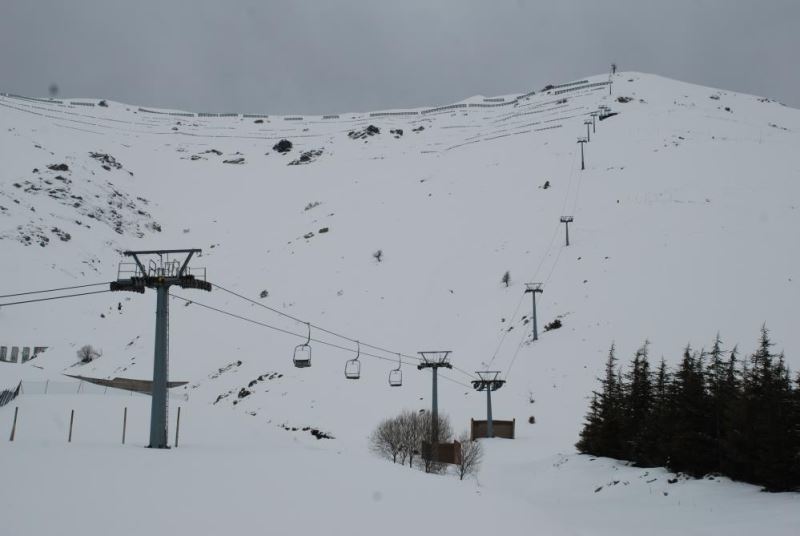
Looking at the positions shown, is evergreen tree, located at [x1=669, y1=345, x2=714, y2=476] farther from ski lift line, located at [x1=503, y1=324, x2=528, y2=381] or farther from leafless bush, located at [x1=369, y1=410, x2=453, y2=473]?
ski lift line, located at [x1=503, y1=324, x2=528, y2=381]

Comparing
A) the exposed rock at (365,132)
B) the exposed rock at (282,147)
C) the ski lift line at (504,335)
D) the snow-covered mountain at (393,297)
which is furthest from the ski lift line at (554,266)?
the exposed rock at (282,147)

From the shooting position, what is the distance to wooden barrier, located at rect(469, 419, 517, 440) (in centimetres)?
4469

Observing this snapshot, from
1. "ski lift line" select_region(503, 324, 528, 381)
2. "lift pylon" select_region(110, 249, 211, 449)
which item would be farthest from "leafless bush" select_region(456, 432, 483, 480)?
"lift pylon" select_region(110, 249, 211, 449)

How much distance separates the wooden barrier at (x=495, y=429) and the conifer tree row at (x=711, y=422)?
7158 mm

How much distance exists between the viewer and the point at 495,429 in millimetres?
45125

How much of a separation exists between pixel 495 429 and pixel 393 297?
84.3ft

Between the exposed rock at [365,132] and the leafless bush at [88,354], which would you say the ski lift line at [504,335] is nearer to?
the leafless bush at [88,354]

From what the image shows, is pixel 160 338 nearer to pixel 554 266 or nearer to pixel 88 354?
pixel 554 266

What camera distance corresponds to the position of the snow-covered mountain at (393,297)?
68.6 ft

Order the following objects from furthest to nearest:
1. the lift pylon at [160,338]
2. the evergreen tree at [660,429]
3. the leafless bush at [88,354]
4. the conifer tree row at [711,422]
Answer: the leafless bush at [88,354]
the evergreen tree at [660,429]
the conifer tree row at [711,422]
the lift pylon at [160,338]

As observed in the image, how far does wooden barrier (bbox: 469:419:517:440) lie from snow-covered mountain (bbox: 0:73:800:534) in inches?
47.9

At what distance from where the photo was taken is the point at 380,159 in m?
127

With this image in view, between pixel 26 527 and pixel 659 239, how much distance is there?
60222mm

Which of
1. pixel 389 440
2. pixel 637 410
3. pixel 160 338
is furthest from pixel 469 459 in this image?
pixel 160 338
